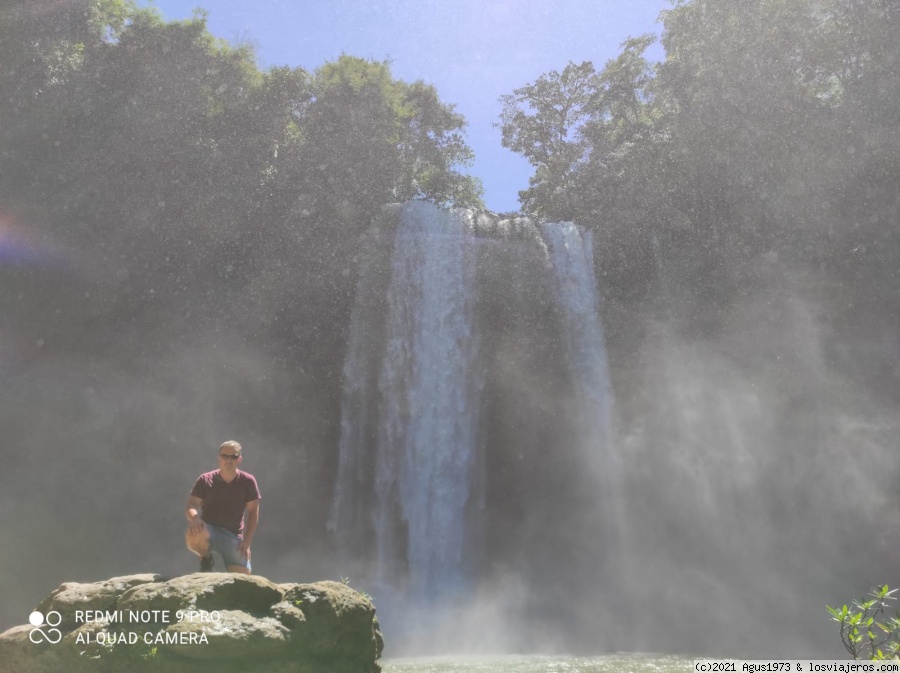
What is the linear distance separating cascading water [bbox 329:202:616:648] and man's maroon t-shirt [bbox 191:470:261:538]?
9.21 meters

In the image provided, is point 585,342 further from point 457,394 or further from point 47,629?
point 47,629

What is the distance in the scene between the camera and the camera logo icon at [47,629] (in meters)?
3.93

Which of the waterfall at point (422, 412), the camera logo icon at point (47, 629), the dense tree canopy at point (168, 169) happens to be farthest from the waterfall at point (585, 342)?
the camera logo icon at point (47, 629)

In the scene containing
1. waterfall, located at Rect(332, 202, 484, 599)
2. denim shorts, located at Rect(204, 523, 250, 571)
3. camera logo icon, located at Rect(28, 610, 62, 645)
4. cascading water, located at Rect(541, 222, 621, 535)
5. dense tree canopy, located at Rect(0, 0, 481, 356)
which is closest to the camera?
camera logo icon, located at Rect(28, 610, 62, 645)

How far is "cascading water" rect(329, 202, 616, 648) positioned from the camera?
1448cm

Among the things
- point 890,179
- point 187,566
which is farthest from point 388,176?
point 890,179

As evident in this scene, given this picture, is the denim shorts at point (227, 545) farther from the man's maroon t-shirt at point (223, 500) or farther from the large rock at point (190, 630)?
the large rock at point (190, 630)

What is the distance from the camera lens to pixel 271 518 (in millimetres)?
15469

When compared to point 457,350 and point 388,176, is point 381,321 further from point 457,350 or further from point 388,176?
point 388,176

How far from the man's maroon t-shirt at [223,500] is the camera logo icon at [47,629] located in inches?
47.8

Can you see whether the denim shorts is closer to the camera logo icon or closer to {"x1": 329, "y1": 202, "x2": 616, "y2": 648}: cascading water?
the camera logo icon

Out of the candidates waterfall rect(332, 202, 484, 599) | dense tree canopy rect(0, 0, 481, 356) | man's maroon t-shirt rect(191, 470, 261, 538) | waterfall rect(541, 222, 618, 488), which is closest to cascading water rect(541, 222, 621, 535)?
waterfall rect(541, 222, 618, 488)

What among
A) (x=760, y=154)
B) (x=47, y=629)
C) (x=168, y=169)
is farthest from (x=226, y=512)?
(x=760, y=154)

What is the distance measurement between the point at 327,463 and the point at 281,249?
19.4ft
